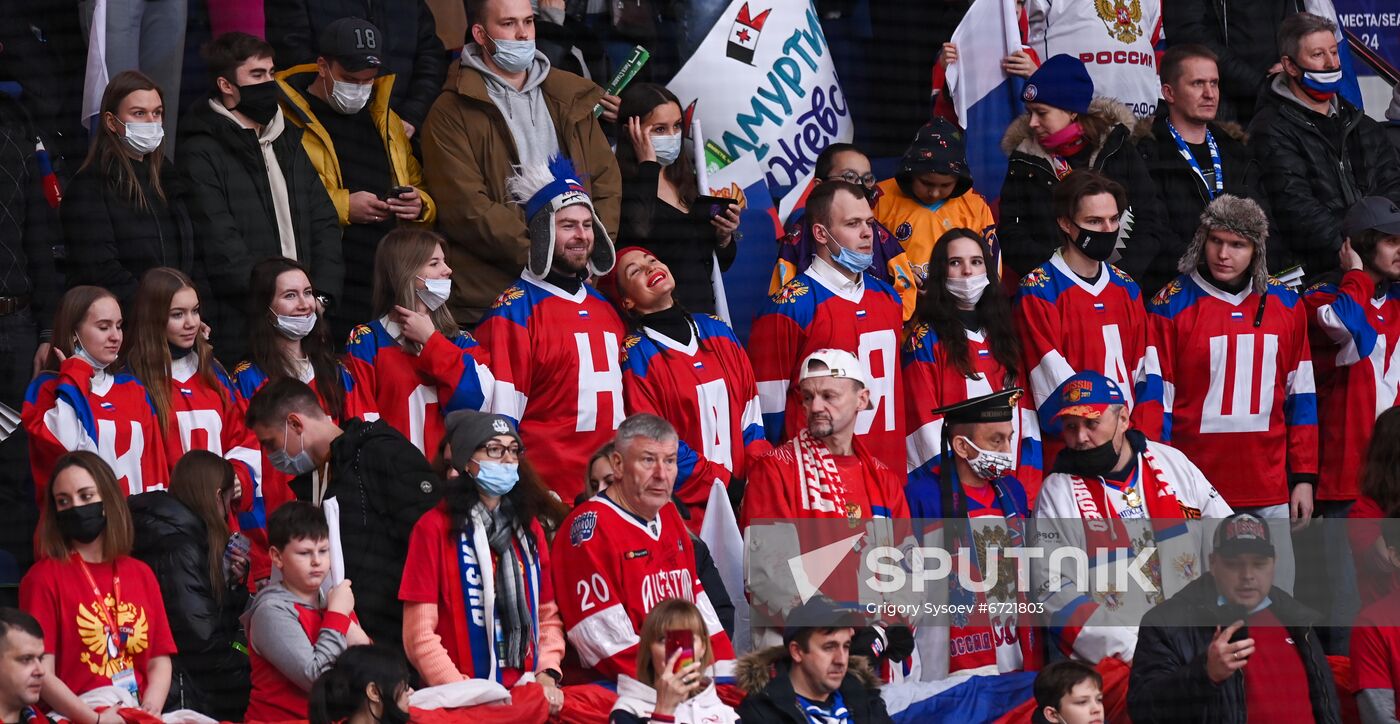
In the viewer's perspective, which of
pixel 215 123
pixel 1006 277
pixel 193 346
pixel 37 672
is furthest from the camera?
pixel 1006 277

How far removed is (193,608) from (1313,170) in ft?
13.8

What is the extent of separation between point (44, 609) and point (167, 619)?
302mm

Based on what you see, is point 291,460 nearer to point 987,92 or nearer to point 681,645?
point 681,645

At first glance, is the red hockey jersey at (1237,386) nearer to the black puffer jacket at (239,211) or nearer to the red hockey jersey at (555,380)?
the red hockey jersey at (555,380)

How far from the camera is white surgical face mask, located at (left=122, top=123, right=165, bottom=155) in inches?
223

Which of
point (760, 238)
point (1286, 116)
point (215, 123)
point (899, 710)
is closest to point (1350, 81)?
point (1286, 116)

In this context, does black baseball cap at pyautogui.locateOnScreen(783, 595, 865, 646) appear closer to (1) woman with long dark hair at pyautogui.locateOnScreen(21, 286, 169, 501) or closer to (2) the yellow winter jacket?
(1) woman with long dark hair at pyautogui.locateOnScreen(21, 286, 169, 501)

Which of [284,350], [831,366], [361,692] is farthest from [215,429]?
[831,366]

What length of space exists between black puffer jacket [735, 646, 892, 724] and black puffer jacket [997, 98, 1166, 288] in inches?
84.7

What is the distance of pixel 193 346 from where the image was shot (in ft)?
17.9

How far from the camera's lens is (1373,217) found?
22.0 feet

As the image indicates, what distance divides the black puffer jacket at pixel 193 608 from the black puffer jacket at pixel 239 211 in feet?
3.47

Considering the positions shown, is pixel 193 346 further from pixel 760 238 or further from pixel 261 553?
pixel 760 238

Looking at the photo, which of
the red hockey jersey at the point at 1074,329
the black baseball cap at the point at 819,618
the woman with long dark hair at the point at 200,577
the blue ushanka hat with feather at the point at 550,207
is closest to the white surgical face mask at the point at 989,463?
the red hockey jersey at the point at 1074,329
